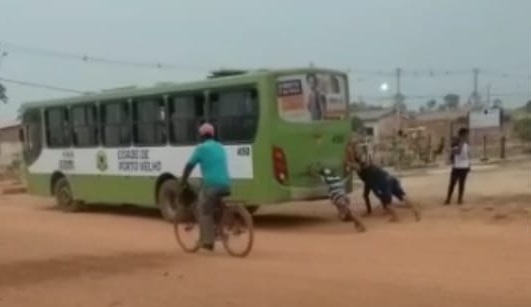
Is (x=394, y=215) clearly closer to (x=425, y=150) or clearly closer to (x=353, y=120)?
(x=353, y=120)

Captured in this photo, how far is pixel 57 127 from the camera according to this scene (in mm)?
20625

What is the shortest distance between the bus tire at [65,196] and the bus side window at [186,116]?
4883 mm

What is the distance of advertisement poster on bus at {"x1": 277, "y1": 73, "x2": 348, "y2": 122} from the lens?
15.1 meters

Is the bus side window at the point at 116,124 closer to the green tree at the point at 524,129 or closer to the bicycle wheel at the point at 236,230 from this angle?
the bicycle wheel at the point at 236,230

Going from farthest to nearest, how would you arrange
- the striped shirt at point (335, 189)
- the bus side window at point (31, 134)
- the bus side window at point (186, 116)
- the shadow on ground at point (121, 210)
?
1. the bus side window at point (31, 134)
2. the shadow on ground at point (121, 210)
3. the bus side window at point (186, 116)
4. the striped shirt at point (335, 189)

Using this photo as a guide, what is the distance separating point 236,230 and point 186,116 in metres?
5.27

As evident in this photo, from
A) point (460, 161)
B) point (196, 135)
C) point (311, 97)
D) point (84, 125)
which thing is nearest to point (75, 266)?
point (196, 135)

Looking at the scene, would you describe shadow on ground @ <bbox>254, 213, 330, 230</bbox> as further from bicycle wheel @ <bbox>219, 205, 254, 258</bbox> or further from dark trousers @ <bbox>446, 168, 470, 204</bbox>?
bicycle wheel @ <bbox>219, 205, 254, 258</bbox>

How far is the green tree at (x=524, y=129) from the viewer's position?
47963 millimetres

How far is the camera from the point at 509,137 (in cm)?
5347

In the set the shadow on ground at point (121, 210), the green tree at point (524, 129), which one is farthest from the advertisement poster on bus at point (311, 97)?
the green tree at point (524, 129)

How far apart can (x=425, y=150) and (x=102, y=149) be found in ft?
56.7

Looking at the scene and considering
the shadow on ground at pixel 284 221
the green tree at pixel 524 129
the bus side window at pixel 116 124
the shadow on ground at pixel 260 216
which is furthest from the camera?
the green tree at pixel 524 129

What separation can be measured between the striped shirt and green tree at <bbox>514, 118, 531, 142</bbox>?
3361 centimetres
